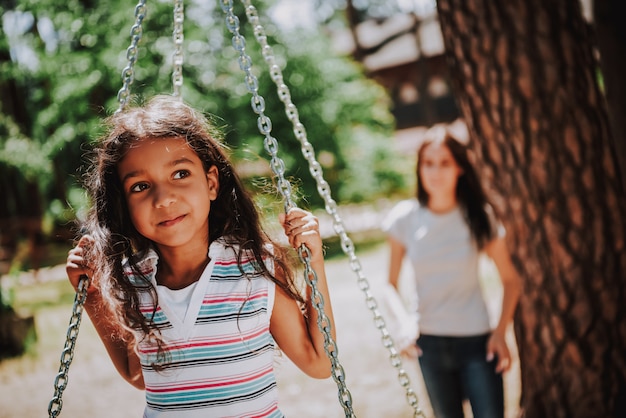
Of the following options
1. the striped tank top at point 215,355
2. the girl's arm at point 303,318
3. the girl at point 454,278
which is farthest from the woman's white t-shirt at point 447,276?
the striped tank top at point 215,355

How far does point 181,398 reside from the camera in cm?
153

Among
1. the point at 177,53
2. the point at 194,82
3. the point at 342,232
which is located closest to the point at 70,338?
the point at 342,232

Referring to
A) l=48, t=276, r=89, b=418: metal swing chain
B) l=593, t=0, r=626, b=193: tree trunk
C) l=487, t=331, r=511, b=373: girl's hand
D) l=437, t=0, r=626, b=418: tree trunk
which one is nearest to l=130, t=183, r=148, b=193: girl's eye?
l=48, t=276, r=89, b=418: metal swing chain

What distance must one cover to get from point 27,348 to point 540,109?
257 inches

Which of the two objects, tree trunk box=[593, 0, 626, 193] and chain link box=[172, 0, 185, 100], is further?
chain link box=[172, 0, 185, 100]

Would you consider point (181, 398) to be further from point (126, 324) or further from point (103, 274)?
point (103, 274)

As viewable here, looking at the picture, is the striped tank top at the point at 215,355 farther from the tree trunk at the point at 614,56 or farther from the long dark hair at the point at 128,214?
the tree trunk at the point at 614,56

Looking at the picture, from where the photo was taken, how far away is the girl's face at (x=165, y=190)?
5.13 ft

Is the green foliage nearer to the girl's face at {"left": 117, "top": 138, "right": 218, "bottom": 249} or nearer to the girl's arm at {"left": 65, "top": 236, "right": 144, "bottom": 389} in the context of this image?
the girl's arm at {"left": 65, "top": 236, "right": 144, "bottom": 389}

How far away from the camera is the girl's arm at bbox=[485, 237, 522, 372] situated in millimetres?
2422

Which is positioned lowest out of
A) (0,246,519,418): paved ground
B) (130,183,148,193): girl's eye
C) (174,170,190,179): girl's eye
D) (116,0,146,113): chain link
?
(0,246,519,418): paved ground

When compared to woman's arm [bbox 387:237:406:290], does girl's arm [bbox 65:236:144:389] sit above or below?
above

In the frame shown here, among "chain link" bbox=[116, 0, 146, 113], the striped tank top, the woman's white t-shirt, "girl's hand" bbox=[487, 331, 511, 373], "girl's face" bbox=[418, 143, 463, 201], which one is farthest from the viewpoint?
"girl's face" bbox=[418, 143, 463, 201]

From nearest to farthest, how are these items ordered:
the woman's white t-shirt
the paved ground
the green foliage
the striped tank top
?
the striped tank top, the woman's white t-shirt, the paved ground, the green foliage
